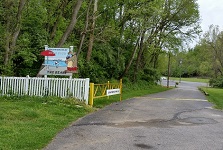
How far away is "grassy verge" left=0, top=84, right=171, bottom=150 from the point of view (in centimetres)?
651

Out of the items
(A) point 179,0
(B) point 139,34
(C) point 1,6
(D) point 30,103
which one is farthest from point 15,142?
(A) point 179,0

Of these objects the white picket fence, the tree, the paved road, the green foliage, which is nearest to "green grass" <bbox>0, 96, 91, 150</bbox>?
the paved road

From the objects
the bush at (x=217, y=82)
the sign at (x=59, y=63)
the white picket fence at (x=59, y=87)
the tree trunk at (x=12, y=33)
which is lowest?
the bush at (x=217, y=82)

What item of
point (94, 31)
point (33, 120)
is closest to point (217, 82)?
point (94, 31)

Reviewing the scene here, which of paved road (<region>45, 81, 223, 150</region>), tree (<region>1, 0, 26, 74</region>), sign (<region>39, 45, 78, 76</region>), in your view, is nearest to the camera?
paved road (<region>45, 81, 223, 150</region>)

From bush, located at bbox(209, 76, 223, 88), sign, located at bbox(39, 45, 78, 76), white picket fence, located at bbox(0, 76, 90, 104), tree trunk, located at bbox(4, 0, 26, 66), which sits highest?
tree trunk, located at bbox(4, 0, 26, 66)

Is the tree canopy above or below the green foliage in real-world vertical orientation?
above

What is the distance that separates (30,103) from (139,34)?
61.3 ft

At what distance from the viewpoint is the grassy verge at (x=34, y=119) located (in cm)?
651

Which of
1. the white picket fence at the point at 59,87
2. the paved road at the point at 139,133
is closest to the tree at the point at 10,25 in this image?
the white picket fence at the point at 59,87

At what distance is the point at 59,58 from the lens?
A: 13.8 m

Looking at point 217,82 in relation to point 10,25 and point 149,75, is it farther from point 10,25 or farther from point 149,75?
point 10,25

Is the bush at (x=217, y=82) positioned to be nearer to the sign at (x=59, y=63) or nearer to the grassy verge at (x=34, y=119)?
the grassy verge at (x=34, y=119)

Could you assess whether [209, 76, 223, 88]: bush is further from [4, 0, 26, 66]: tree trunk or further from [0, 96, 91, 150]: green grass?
[0, 96, 91, 150]: green grass
